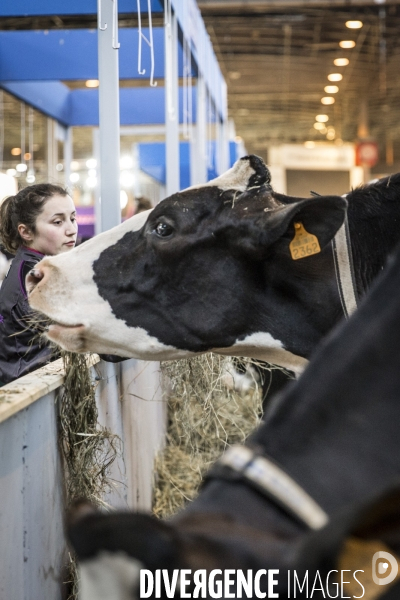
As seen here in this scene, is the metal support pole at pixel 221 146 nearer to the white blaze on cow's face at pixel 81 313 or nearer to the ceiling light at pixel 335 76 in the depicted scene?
the white blaze on cow's face at pixel 81 313

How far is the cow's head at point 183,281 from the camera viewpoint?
229 centimetres

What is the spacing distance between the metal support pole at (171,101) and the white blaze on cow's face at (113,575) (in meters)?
3.67

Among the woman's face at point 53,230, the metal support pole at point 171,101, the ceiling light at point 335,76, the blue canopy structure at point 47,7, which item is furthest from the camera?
the ceiling light at point 335,76

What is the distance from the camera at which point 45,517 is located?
2135mm

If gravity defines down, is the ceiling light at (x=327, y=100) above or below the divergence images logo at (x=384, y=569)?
above

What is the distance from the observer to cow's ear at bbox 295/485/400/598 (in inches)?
31.6

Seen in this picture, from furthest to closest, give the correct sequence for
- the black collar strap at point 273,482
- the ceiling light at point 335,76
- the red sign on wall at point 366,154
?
the red sign on wall at point 366,154, the ceiling light at point 335,76, the black collar strap at point 273,482

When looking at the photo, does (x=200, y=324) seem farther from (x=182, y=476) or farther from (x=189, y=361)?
(x=182, y=476)

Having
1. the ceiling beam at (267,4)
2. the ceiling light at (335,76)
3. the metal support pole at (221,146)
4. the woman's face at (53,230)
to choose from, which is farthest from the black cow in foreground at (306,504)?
the ceiling light at (335,76)

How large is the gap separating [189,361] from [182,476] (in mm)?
1370

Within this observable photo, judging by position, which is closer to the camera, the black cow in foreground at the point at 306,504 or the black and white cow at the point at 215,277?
the black cow in foreground at the point at 306,504

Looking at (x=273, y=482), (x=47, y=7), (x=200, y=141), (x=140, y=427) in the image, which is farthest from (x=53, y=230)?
(x=200, y=141)

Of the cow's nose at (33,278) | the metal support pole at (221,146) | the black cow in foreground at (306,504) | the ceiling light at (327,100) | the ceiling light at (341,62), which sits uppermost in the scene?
the ceiling light at (341,62)

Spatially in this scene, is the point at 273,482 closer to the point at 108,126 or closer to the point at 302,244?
the point at 302,244
